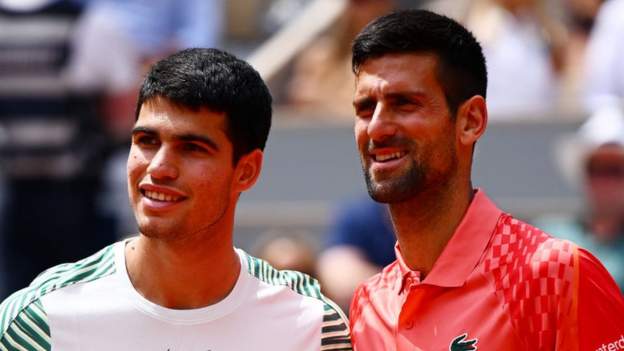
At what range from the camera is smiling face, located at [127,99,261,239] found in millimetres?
4230

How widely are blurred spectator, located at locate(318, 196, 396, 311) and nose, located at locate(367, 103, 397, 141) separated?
9.65 feet

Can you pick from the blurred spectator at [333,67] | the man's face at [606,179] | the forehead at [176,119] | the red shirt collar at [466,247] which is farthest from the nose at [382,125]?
the blurred spectator at [333,67]

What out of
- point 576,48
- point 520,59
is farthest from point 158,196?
point 576,48

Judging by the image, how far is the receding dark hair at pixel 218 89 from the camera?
427 centimetres

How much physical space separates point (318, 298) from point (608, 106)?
407 centimetres

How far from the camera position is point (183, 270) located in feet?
14.3

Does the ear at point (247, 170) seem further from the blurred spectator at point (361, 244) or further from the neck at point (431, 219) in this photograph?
the blurred spectator at point (361, 244)

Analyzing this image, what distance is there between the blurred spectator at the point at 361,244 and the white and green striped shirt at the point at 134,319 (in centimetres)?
277

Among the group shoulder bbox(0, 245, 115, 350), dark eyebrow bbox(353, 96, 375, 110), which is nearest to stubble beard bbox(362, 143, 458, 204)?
dark eyebrow bbox(353, 96, 375, 110)

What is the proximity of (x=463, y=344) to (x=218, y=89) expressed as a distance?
1.08 meters

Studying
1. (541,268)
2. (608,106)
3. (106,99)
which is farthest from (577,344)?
(106,99)

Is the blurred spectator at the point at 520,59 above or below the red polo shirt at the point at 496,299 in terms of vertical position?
above

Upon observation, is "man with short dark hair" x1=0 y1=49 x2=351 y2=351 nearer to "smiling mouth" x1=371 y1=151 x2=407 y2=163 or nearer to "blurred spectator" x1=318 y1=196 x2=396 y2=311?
"smiling mouth" x1=371 y1=151 x2=407 y2=163

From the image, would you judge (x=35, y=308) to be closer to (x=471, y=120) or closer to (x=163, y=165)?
(x=163, y=165)
